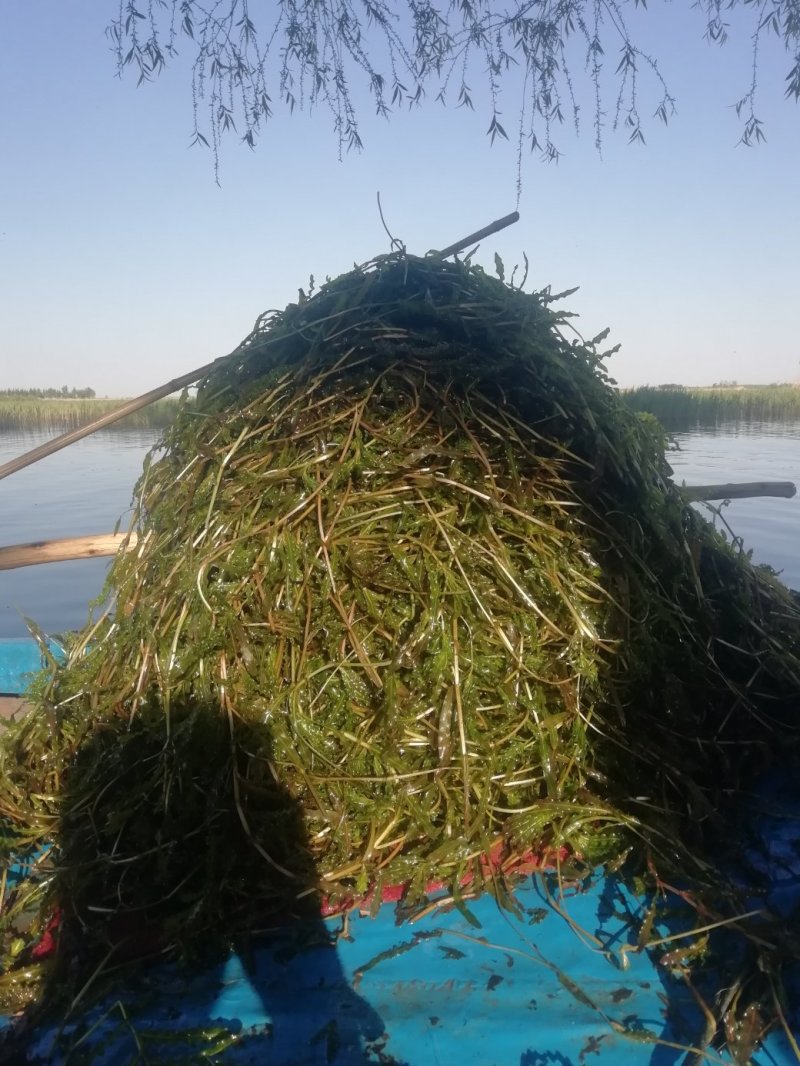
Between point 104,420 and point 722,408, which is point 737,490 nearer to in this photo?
point 104,420

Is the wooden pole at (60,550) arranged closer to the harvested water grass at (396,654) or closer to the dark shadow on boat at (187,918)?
the harvested water grass at (396,654)

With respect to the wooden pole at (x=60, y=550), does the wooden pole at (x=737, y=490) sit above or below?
above

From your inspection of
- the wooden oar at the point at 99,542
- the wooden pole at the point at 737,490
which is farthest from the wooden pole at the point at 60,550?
the wooden pole at the point at 737,490

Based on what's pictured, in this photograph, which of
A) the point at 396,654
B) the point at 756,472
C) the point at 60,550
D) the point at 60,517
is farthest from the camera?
the point at 756,472

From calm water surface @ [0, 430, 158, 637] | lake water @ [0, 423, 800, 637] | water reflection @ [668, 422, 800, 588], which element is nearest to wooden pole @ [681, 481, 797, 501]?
water reflection @ [668, 422, 800, 588]

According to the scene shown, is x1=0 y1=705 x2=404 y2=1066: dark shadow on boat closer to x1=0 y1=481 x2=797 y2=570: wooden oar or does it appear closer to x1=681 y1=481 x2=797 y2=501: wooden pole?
x1=0 y1=481 x2=797 y2=570: wooden oar

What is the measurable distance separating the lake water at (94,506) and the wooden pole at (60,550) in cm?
44

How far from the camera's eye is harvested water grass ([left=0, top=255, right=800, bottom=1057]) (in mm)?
1849

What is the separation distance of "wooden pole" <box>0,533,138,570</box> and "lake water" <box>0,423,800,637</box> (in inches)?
17.2

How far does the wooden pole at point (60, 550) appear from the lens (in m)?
3.11

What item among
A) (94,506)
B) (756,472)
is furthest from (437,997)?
(756,472)

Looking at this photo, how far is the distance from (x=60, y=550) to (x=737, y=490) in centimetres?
313

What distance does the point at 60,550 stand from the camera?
325 centimetres

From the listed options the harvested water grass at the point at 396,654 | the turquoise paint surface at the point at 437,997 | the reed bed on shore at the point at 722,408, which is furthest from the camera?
the reed bed on shore at the point at 722,408
